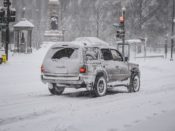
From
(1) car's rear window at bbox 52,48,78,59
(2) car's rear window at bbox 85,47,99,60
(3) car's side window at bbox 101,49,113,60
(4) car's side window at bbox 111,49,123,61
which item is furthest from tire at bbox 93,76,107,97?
(4) car's side window at bbox 111,49,123,61

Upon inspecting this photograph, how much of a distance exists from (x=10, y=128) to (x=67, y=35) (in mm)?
79914

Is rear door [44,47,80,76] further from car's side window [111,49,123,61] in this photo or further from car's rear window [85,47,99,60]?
car's side window [111,49,123,61]

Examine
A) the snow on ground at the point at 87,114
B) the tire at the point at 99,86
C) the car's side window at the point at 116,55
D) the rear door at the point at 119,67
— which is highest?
the car's side window at the point at 116,55

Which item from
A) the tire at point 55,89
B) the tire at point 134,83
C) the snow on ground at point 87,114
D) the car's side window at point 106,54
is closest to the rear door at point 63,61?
the tire at point 55,89

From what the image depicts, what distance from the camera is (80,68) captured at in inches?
452

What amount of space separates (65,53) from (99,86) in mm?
1673

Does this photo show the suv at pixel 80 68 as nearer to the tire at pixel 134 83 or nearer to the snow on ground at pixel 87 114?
the snow on ground at pixel 87 114

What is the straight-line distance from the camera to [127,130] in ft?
21.8

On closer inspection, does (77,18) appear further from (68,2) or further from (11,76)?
(11,76)

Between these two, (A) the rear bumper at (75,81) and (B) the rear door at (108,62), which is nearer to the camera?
(A) the rear bumper at (75,81)

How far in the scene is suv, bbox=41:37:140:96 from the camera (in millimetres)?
11523

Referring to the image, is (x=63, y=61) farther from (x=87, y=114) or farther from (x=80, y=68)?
(x=87, y=114)

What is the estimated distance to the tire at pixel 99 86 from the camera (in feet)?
38.6

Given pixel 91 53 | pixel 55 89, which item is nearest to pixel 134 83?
pixel 91 53
